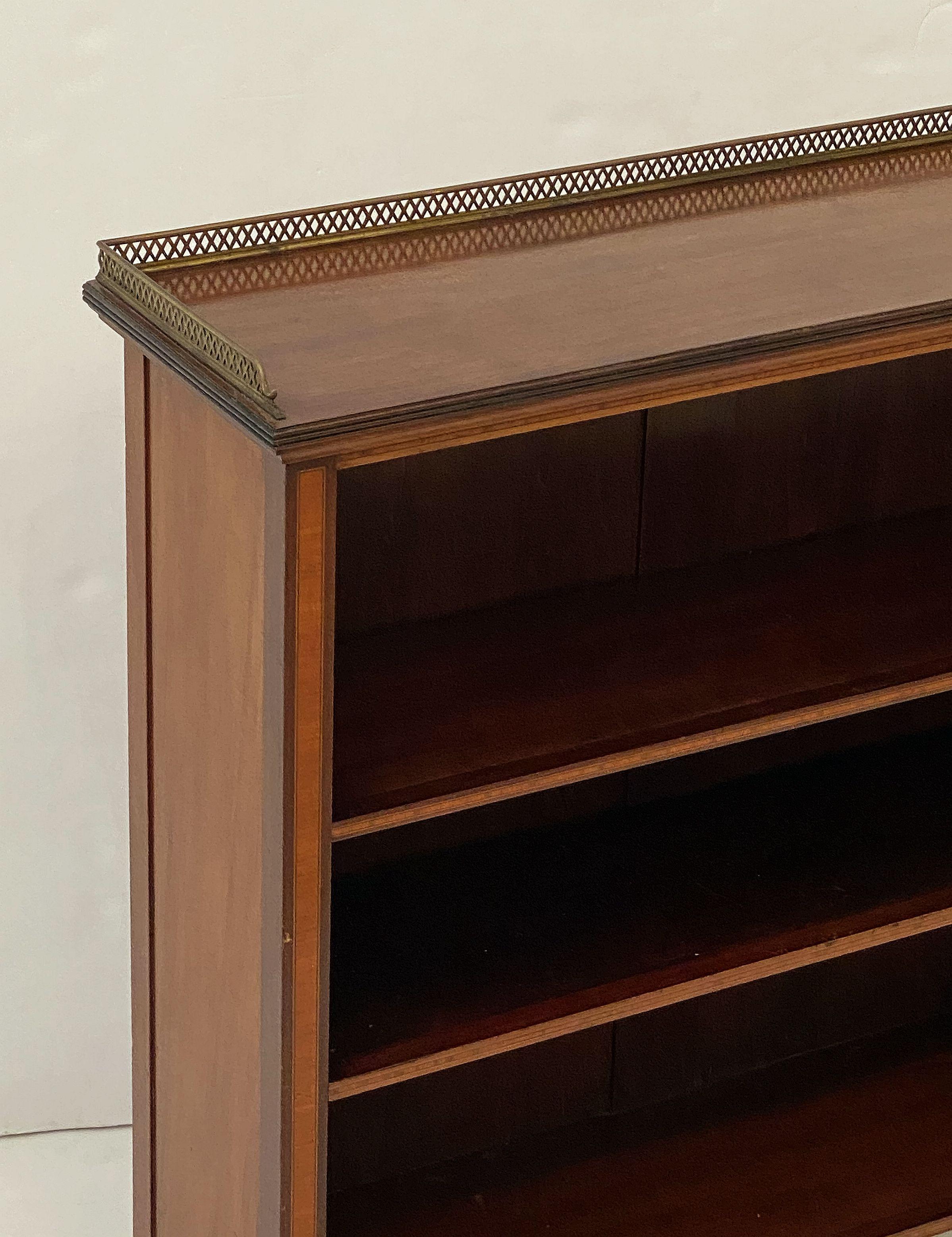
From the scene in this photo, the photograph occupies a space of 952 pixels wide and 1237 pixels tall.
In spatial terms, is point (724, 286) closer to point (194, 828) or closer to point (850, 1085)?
point (194, 828)

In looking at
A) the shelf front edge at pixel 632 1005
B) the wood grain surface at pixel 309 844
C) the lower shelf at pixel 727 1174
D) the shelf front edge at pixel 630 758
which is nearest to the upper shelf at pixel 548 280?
the wood grain surface at pixel 309 844

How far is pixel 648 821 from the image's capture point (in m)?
2.51

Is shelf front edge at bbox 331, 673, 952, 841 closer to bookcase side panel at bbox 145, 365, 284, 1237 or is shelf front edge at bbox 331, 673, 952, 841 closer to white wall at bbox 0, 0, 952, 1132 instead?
bookcase side panel at bbox 145, 365, 284, 1237

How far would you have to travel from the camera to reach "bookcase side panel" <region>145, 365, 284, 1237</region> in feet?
6.00

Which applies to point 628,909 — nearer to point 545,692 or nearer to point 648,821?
point 648,821

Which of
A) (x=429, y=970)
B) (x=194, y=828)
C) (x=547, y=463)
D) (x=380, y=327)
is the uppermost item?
(x=380, y=327)

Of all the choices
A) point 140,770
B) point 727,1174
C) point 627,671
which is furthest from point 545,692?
point 727,1174

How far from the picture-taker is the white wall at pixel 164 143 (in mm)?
2430

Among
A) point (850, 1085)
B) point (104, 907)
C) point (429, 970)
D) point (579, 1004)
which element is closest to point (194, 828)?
point (429, 970)

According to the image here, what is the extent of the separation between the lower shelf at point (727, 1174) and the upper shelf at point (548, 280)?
3.91ft

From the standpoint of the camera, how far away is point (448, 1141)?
265 centimetres

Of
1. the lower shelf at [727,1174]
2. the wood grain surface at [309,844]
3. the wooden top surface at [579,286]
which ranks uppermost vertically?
the wooden top surface at [579,286]

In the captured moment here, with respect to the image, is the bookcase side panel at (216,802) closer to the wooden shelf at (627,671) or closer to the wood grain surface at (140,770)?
the wood grain surface at (140,770)

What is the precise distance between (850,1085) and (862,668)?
0.89 m
